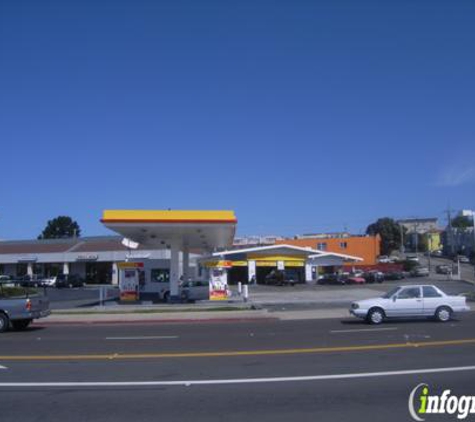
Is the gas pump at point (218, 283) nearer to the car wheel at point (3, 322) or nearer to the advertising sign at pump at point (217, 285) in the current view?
the advertising sign at pump at point (217, 285)

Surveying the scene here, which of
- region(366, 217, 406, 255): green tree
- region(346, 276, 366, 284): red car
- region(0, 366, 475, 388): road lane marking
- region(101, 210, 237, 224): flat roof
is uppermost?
region(366, 217, 406, 255): green tree

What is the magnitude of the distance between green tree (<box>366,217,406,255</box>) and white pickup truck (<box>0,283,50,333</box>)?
123m

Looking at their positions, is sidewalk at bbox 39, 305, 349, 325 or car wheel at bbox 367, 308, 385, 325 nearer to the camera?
car wheel at bbox 367, 308, 385, 325

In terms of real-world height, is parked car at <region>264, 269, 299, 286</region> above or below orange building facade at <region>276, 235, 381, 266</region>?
below

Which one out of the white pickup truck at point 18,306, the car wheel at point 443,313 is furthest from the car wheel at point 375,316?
the white pickup truck at point 18,306

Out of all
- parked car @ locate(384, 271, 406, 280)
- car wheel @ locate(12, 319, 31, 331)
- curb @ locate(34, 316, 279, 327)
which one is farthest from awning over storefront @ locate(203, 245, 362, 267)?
car wheel @ locate(12, 319, 31, 331)

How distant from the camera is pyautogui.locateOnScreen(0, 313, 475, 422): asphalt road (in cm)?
812

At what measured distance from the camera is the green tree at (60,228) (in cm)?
13825

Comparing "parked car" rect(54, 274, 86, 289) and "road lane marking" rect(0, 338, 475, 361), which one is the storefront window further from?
"road lane marking" rect(0, 338, 475, 361)

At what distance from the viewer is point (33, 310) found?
70.1 ft

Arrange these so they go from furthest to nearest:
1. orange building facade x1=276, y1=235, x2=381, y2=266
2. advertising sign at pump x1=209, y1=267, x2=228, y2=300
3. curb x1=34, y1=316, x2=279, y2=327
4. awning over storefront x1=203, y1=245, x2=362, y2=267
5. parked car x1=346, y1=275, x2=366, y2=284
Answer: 1. orange building facade x1=276, y1=235, x2=381, y2=266
2. awning over storefront x1=203, y1=245, x2=362, y2=267
3. parked car x1=346, y1=275, x2=366, y2=284
4. advertising sign at pump x1=209, y1=267, x2=228, y2=300
5. curb x1=34, y1=316, x2=279, y2=327

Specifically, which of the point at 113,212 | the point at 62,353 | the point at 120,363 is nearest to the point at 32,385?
the point at 120,363

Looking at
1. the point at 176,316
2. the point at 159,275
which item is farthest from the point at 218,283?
the point at 176,316

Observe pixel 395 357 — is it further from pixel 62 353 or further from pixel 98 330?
pixel 98 330
